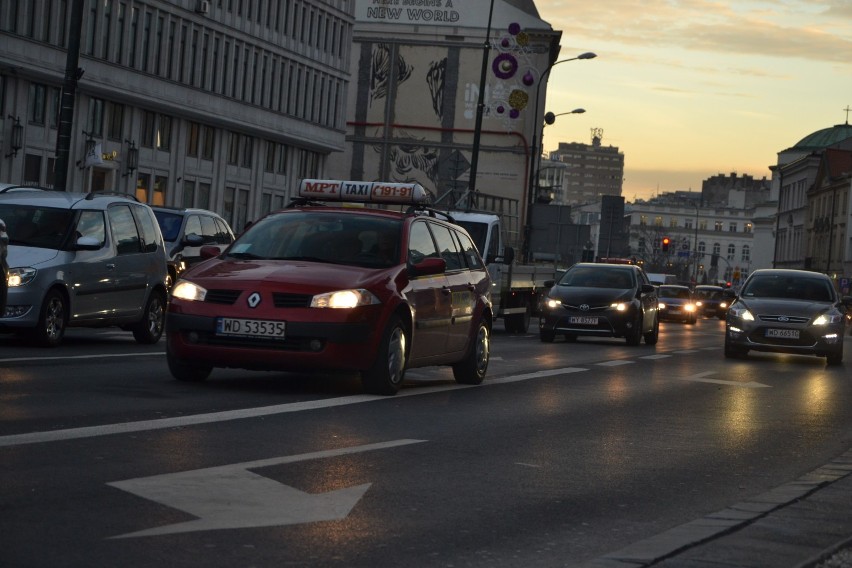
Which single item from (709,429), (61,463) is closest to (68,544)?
(61,463)

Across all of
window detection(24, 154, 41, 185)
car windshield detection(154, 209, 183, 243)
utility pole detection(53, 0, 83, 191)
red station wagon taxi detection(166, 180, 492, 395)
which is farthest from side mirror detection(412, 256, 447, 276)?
window detection(24, 154, 41, 185)

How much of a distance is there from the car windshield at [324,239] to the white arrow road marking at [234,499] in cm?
566

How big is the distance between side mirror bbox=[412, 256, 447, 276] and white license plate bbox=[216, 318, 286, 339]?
1616mm

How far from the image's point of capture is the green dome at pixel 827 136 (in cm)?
17075

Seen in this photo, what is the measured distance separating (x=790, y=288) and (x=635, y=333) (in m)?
3.45

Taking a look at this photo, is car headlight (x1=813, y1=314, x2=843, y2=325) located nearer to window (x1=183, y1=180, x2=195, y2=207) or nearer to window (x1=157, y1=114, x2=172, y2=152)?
window (x1=157, y1=114, x2=172, y2=152)

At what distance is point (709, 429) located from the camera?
42.1 feet

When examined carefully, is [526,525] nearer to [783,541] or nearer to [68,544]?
[783,541]

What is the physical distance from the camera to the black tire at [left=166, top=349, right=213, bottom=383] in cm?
1341

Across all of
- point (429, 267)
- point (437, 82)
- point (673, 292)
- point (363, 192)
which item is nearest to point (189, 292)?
point (429, 267)

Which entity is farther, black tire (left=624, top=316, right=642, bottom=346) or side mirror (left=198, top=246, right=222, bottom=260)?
black tire (left=624, top=316, right=642, bottom=346)

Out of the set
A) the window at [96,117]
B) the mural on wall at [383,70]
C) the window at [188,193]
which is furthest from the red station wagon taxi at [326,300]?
the mural on wall at [383,70]

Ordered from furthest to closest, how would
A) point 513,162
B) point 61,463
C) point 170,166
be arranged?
point 513,162, point 170,166, point 61,463

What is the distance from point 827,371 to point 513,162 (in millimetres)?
82159
